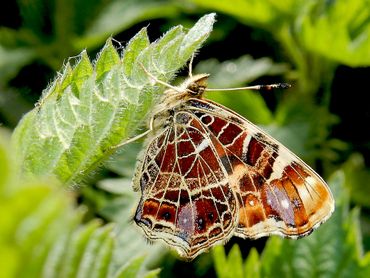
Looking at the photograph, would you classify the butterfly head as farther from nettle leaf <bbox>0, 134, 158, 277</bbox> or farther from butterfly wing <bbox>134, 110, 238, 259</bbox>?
nettle leaf <bbox>0, 134, 158, 277</bbox>

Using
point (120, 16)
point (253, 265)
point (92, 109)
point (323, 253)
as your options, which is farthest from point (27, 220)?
point (120, 16)

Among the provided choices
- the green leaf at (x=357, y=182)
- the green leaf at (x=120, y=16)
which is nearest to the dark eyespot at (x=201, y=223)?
the green leaf at (x=357, y=182)

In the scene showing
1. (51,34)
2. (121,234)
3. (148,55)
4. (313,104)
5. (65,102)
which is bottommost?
(121,234)

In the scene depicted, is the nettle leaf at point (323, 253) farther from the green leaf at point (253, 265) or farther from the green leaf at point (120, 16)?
the green leaf at point (120, 16)

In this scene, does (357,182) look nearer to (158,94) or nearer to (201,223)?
(201,223)

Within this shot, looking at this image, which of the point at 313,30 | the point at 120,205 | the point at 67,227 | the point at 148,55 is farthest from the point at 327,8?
the point at 67,227

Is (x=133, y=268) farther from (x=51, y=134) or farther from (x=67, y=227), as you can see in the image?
(x=67, y=227)
